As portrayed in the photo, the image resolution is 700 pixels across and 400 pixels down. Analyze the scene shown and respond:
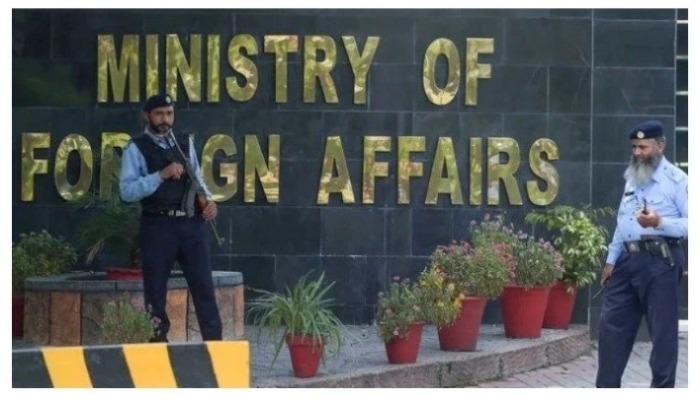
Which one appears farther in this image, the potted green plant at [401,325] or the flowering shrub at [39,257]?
the flowering shrub at [39,257]

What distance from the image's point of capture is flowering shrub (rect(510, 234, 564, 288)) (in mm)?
11531

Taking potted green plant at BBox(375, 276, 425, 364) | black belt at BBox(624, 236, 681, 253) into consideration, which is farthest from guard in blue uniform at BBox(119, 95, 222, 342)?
black belt at BBox(624, 236, 681, 253)

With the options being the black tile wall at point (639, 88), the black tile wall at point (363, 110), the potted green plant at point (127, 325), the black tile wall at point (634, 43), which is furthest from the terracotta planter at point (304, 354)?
the black tile wall at point (634, 43)

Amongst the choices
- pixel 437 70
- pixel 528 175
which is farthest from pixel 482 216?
pixel 437 70

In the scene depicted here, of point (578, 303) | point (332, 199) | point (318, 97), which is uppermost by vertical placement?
point (318, 97)

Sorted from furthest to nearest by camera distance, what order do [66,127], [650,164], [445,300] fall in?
[66,127] < [445,300] < [650,164]

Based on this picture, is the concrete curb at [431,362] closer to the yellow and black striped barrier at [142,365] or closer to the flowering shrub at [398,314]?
the flowering shrub at [398,314]

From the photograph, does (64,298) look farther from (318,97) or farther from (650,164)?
(650,164)

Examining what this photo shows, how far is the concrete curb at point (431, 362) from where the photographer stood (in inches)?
394

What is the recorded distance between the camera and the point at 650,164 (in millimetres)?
9422

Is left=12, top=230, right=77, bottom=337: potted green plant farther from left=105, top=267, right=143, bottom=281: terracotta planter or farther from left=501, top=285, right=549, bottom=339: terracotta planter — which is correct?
left=501, top=285, right=549, bottom=339: terracotta planter

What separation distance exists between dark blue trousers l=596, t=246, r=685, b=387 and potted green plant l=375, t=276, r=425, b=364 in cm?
147

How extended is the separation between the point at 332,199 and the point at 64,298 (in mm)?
2610

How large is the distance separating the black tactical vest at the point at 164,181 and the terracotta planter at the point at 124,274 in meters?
1.18
